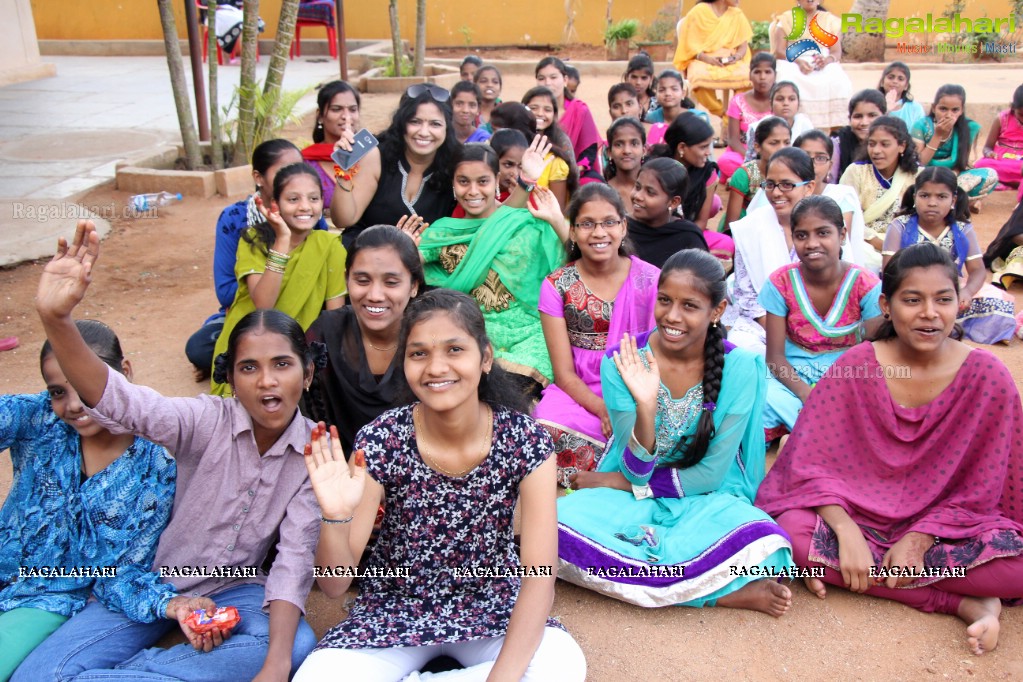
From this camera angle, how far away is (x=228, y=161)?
7566mm

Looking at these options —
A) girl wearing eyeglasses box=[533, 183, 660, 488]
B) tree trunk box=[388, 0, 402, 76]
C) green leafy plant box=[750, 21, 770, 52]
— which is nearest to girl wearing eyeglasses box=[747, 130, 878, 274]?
girl wearing eyeglasses box=[533, 183, 660, 488]

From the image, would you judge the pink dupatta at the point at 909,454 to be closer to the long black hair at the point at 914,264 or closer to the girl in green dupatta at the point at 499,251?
the long black hair at the point at 914,264

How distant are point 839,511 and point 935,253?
878 mm

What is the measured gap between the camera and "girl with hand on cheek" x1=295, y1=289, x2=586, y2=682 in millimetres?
2186

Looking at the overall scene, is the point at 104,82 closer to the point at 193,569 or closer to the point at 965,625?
the point at 193,569

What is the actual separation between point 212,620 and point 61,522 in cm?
52

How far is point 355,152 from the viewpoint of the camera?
447 cm

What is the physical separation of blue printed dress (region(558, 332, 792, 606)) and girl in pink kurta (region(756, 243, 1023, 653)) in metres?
0.18

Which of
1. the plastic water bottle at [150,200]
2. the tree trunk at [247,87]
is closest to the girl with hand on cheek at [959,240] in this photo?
the tree trunk at [247,87]

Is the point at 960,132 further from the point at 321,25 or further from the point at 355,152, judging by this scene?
the point at 321,25

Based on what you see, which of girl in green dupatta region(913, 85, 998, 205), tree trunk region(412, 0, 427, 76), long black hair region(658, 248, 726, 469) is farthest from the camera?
tree trunk region(412, 0, 427, 76)

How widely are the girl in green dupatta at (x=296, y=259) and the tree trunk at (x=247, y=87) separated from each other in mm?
3435

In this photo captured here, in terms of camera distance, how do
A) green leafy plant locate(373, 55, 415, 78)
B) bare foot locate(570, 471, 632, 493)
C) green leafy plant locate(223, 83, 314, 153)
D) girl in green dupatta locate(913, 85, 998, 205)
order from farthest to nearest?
green leafy plant locate(373, 55, 415, 78) < green leafy plant locate(223, 83, 314, 153) < girl in green dupatta locate(913, 85, 998, 205) < bare foot locate(570, 471, 632, 493)

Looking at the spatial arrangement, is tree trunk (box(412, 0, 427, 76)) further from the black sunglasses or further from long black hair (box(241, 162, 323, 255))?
long black hair (box(241, 162, 323, 255))
